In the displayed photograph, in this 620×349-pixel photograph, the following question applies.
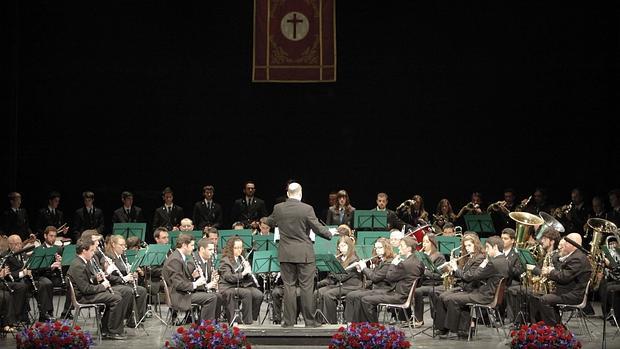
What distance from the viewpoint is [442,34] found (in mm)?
16703

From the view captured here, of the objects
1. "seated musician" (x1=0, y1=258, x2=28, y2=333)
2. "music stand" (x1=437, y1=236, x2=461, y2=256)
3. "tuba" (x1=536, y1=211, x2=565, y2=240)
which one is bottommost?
"seated musician" (x1=0, y1=258, x2=28, y2=333)

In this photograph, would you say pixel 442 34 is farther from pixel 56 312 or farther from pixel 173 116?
pixel 56 312

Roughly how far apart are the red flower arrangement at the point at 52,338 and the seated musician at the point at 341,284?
13.8ft

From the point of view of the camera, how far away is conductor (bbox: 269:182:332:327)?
9.97 meters

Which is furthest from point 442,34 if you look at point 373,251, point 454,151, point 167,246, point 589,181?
point 167,246

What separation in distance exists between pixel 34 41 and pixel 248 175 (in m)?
4.41

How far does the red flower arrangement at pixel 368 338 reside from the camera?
7.86 m

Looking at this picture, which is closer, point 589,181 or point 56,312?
point 56,312

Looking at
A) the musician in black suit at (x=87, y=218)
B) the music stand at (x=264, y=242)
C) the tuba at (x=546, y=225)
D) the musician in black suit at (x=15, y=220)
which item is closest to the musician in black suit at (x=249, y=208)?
the musician in black suit at (x=87, y=218)

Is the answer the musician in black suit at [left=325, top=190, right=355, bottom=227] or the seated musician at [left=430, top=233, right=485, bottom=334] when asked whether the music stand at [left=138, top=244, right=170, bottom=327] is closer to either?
the seated musician at [left=430, top=233, right=485, bottom=334]

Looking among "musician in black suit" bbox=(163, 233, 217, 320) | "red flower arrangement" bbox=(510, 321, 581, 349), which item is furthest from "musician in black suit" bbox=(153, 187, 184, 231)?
"red flower arrangement" bbox=(510, 321, 581, 349)

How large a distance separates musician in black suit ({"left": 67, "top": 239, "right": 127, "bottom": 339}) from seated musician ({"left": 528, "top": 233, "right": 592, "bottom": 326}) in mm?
4749

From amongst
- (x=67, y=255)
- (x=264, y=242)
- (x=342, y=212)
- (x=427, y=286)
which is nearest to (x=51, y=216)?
(x=67, y=255)

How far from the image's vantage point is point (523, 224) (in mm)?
11844
